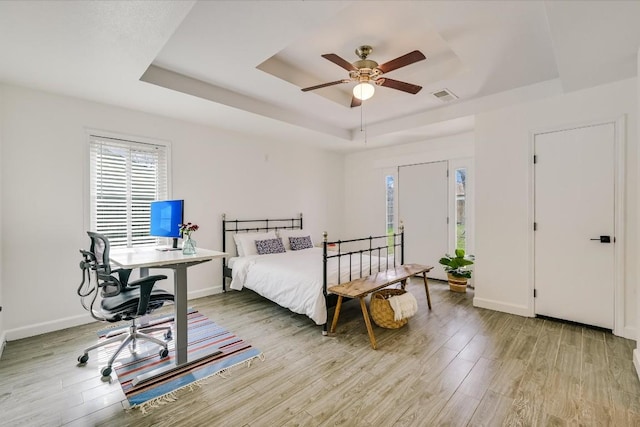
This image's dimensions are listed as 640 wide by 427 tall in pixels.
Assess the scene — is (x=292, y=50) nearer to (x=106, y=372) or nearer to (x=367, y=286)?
(x=367, y=286)

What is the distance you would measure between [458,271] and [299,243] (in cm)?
251

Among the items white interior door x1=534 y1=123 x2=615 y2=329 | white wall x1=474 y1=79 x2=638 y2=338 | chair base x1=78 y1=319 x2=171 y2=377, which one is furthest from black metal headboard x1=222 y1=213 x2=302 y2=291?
white interior door x1=534 y1=123 x2=615 y2=329

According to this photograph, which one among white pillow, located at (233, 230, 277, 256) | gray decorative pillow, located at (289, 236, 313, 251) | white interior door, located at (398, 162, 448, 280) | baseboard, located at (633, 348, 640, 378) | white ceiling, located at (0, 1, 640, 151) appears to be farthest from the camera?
white interior door, located at (398, 162, 448, 280)

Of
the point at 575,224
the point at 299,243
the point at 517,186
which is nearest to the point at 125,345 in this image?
the point at 299,243

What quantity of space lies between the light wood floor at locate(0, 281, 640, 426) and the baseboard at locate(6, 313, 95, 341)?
96mm

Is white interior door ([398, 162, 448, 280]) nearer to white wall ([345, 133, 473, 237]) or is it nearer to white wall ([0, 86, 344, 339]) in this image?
white wall ([345, 133, 473, 237])

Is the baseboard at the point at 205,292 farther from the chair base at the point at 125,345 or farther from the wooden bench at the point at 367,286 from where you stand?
the wooden bench at the point at 367,286

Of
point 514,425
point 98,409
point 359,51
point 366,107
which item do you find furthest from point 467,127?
point 98,409

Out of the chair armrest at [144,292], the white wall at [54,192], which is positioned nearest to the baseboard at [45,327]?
the white wall at [54,192]

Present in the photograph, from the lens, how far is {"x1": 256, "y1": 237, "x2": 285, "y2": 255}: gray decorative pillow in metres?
4.29

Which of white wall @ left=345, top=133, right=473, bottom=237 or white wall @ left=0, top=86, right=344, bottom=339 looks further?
white wall @ left=345, top=133, right=473, bottom=237

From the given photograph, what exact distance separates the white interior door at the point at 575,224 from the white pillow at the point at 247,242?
3.60 metres

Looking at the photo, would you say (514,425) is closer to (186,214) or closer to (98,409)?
(98,409)

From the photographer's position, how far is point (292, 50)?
111 inches
